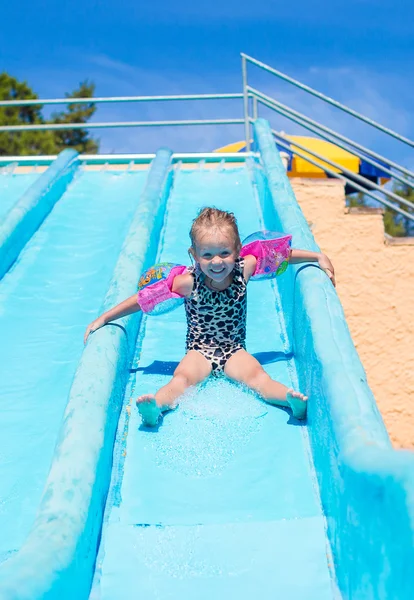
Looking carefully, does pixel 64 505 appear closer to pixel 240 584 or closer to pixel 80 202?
pixel 240 584

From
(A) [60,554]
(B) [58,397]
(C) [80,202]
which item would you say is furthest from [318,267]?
(C) [80,202]

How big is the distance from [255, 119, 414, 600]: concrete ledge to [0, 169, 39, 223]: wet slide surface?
10.9 ft

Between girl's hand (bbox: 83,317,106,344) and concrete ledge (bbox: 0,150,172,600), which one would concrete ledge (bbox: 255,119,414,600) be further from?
girl's hand (bbox: 83,317,106,344)

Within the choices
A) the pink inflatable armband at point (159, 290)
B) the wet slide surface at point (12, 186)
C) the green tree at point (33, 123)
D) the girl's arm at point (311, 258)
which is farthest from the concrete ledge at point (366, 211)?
the green tree at point (33, 123)

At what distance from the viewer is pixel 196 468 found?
7.72ft

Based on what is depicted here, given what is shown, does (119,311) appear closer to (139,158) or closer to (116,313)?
(116,313)

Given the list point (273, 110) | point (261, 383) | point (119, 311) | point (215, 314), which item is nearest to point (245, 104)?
point (273, 110)

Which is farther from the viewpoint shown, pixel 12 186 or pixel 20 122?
pixel 20 122

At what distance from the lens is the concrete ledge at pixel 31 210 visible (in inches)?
170

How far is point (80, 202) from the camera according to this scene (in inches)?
215

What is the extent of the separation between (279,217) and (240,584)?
7.62 ft

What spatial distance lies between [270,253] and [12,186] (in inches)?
136

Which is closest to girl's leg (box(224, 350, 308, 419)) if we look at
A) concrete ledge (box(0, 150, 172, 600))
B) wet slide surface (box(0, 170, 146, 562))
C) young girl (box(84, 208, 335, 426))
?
young girl (box(84, 208, 335, 426))

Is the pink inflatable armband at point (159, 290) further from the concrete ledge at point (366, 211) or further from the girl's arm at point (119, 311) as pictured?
the concrete ledge at point (366, 211)
